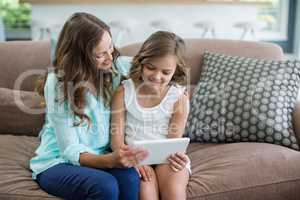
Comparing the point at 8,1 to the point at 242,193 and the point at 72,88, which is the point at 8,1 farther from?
the point at 242,193

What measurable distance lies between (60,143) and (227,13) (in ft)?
6.57

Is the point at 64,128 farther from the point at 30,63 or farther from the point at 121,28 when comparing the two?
the point at 121,28

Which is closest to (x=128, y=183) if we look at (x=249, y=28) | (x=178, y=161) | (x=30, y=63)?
(x=178, y=161)

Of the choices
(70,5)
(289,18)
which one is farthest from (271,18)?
(70,5)

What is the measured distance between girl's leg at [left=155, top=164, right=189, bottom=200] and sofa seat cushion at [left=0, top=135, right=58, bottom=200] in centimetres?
38

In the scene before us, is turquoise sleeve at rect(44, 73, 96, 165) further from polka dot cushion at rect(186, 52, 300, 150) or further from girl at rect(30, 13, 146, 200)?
polka dot cushion at rect(186, 52, 300, 150)

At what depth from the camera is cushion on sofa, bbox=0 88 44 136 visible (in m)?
2.09

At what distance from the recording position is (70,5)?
3.16 meters

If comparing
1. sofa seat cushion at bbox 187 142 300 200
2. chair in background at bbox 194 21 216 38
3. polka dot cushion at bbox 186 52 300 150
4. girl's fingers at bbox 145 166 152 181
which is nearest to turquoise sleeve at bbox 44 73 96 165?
girl's fingers at bbox 145 166 152 181

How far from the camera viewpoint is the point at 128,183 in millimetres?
1476

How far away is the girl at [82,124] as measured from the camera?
148 centimetres

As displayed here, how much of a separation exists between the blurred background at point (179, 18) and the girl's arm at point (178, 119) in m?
1.53

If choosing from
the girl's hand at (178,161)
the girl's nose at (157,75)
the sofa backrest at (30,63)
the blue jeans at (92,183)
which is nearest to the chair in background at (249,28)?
the sofa backrest at (30,63)

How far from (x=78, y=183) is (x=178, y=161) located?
0.35 meters
